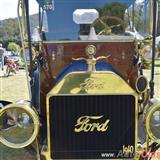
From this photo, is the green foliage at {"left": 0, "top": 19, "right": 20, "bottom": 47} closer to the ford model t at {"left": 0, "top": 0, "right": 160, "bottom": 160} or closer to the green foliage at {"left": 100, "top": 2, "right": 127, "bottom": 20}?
the ford model t at {"left": 0, "top": 0, "right": 160, "bottom": 160}

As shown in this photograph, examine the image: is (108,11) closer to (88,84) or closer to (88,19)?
(88,19)

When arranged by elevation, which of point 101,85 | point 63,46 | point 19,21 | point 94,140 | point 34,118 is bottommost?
point 94,140

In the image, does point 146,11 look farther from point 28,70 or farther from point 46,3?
point 28,70

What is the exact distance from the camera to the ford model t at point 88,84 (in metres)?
3.41

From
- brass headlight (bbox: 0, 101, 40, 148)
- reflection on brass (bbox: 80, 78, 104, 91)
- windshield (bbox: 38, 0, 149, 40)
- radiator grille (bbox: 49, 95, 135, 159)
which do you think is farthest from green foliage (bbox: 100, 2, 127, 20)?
brass headlight (bbox: 0, 101, 40, 148)

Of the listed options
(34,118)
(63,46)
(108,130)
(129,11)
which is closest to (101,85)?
(108,130)

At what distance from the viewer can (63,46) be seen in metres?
4.19

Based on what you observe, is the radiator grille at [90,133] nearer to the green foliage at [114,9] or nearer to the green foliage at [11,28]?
the green foliage at [114,9]

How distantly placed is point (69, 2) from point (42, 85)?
106cm

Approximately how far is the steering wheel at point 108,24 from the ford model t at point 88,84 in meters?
0.01

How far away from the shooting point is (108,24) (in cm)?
414

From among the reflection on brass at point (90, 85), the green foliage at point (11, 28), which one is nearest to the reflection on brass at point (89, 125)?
the reflection on brass at point (90, 85)

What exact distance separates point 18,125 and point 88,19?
1.41 m

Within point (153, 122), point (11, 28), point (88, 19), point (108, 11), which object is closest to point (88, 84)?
point (153, 122)
